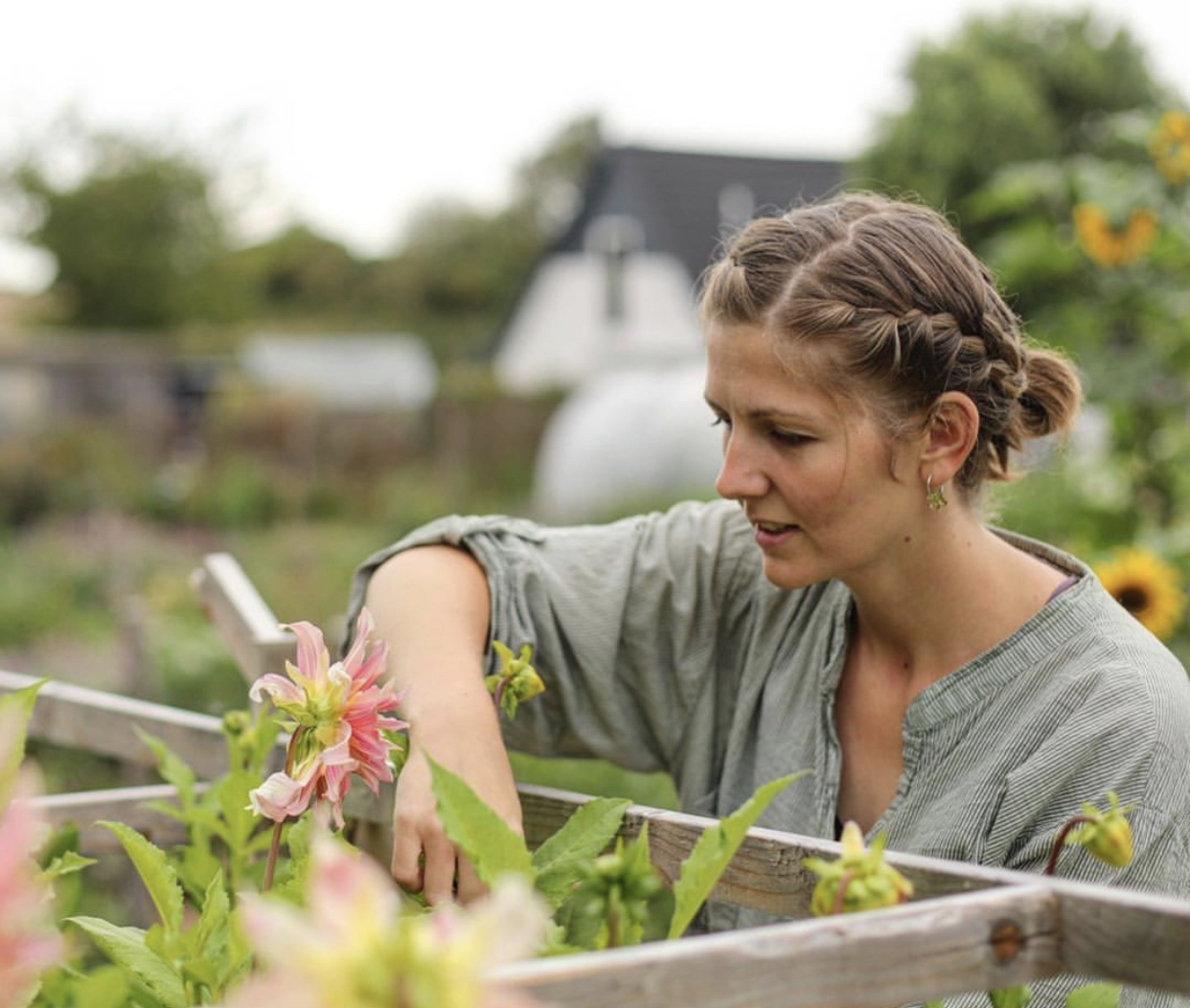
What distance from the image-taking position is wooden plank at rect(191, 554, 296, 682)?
1562 mm

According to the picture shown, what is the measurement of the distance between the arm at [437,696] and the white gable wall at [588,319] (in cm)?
1654

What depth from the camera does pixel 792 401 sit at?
133cm

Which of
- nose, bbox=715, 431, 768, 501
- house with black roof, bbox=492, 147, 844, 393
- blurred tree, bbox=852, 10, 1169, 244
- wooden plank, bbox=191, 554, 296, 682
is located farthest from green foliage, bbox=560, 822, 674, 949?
house with black roof, bbox=492, 147, 844, 393

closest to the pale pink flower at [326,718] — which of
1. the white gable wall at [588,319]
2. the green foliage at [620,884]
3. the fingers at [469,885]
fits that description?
the fingers at [469,885]

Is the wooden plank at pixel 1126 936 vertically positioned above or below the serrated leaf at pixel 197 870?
above

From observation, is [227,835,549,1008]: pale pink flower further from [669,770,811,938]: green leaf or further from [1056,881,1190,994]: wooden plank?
[1056,881,1190,994]: wooden plank

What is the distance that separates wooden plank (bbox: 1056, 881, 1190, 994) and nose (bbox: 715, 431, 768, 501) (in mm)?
619

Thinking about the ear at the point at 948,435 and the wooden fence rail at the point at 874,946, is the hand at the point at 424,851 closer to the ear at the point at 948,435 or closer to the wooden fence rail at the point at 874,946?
the wooden fence rail at the point at 874,946

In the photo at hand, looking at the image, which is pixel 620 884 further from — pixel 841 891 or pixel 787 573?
pixel 787 573

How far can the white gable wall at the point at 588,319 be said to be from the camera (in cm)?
2042

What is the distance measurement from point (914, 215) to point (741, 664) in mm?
534

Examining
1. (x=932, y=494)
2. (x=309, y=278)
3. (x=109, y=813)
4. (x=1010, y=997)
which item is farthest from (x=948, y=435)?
(x=309, y=278)

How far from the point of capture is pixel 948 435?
1434 millimetres

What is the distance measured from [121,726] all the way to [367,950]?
1384mm
